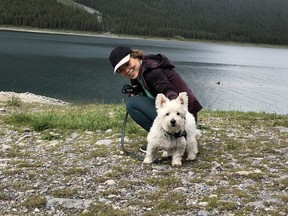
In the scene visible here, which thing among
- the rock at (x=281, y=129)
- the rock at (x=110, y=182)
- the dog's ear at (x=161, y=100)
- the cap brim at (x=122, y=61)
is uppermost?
the cap brim at (x=122, y=61)

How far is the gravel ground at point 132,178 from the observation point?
5.69 meters

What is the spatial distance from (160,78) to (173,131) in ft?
3.67

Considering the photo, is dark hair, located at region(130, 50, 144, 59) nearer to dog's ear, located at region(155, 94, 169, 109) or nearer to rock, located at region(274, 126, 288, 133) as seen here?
dog's ear, located at region(155, 94, 169, 109)

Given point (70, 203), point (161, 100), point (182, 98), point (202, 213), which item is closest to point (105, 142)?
Answer: point (161, 100)

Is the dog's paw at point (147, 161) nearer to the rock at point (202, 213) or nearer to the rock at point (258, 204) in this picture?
the rock at point (202, 213)

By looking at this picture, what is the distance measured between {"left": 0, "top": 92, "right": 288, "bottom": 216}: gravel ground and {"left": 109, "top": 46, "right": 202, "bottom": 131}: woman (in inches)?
49.1

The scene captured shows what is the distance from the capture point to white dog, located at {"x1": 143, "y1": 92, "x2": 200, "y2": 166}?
6.88 metres

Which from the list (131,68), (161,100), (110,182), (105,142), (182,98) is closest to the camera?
(110,182)

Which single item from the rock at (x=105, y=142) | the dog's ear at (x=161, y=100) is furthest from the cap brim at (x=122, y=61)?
the rock at (x=105, y=142)

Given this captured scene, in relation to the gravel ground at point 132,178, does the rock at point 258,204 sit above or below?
above

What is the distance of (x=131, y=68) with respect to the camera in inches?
301

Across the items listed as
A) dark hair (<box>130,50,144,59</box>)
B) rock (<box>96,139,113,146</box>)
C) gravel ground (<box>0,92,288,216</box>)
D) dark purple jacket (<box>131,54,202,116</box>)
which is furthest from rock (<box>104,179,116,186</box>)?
rock (<box>96,139,113,146</box>)

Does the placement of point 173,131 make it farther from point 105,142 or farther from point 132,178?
point 105,142

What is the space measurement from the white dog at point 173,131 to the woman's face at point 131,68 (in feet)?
3.17
